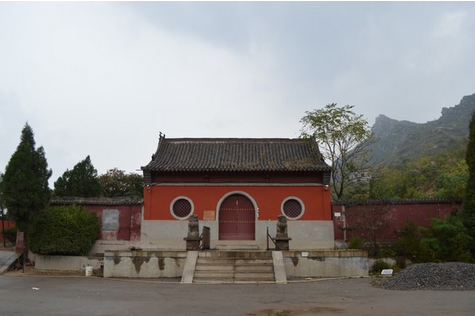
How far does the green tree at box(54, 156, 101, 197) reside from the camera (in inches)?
929

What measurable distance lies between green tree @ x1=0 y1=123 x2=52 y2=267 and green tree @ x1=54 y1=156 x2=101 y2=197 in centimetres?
824

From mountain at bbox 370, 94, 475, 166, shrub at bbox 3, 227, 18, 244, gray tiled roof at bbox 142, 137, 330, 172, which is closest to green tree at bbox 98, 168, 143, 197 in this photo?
shrub at bbox 3, 227, 18, 244

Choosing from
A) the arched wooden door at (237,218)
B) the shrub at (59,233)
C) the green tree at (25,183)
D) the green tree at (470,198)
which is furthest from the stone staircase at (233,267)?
the green tree at (470,198)

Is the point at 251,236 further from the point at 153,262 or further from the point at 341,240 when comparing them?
the point at 153,262

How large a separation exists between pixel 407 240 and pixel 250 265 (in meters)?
5.86

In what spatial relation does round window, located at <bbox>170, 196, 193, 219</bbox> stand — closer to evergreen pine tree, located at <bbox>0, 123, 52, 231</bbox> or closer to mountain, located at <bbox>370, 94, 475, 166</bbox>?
evergreen pine tree, located at <bbox>0, 123, 52, 231</bbox>

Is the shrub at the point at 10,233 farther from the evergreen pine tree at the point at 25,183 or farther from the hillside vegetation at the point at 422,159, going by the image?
the hillside vegetation at the point at 422,159

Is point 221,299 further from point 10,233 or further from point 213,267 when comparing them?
point 10,233

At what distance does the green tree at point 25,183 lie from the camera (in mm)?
14562

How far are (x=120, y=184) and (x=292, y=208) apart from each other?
1812 cm

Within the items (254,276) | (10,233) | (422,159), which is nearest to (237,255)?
(254,276)

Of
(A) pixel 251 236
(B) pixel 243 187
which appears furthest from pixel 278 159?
(A) pixel 251 236

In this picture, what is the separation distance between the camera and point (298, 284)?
468 inches

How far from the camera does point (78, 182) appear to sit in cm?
2375
